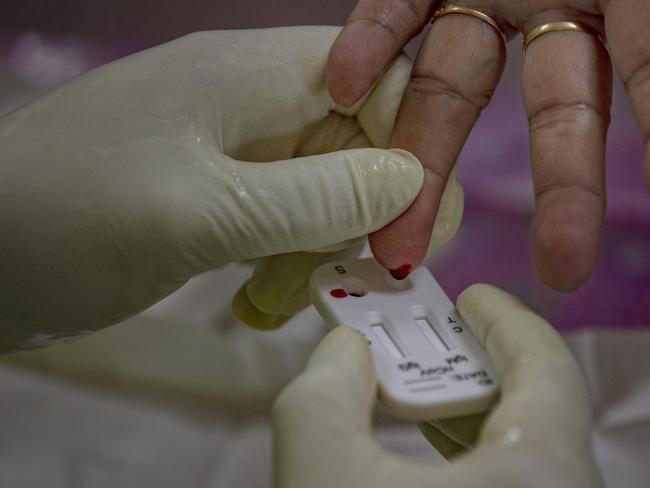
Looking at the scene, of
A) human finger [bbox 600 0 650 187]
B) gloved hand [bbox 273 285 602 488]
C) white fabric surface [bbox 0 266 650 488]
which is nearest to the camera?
gloved hand [bbox 273 285 602 488]

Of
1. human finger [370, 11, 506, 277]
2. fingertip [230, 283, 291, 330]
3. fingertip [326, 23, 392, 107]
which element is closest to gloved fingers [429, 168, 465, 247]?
human finger [370, 11, 506, 277]

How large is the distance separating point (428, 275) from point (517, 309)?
12 cm

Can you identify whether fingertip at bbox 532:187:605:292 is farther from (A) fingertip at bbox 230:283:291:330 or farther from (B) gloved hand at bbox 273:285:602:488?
(A) fingertip at bbox 230:283:291:330

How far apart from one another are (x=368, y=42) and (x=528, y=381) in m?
0.35

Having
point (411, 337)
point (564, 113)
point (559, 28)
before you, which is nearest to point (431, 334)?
point (411, 337)

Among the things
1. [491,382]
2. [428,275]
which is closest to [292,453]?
[491,382]

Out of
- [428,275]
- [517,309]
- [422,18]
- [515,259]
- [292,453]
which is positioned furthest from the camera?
[515,259]

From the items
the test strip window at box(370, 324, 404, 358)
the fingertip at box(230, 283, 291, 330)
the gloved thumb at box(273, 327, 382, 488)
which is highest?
the gloved thumb at box(273, 327, 382, 488)

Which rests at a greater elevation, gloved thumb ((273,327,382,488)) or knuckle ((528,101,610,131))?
knuckle ((528,101,610,131))

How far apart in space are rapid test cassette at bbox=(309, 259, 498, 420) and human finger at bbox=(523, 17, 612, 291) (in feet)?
0.29

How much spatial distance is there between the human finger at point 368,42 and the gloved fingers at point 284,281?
165mm

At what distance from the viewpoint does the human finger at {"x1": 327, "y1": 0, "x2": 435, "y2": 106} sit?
0.68 metres

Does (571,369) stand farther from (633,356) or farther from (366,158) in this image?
(633,356)

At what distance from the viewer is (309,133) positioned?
729 mm
